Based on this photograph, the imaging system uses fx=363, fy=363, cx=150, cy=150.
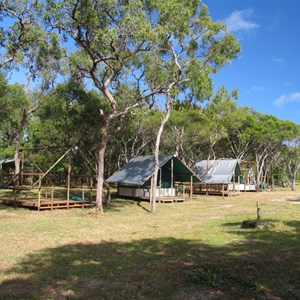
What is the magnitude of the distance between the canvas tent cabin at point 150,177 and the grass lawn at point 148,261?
11.7m

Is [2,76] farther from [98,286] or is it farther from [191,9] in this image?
[98,286]

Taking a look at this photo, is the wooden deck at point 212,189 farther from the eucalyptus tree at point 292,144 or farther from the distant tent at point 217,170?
the eucalyptus tree at point 292,144

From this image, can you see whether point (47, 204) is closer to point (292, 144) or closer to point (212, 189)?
point (212, 189)

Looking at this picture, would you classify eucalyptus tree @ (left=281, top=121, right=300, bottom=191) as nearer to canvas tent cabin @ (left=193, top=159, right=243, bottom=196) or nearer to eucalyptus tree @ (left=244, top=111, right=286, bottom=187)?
eucalyptus tree @ (left=244, top=111, right=286, bottom=187)

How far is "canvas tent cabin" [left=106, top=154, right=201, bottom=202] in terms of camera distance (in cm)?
2573

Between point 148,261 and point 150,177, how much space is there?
56.9ft

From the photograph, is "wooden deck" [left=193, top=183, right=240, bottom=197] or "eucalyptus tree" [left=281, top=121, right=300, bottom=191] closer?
"wooden deck" [left=193, top=183, right=240, bottom=197]

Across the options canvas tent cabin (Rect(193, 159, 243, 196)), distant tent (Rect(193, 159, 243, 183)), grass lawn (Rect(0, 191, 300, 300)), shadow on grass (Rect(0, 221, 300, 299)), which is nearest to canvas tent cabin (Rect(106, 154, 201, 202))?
canvas tent cabin (Rect(193, 159, 243, 196))

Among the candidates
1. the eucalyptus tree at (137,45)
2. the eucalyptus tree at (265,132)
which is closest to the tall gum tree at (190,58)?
the eucalyptus tree at (137,45)

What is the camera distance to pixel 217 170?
3844 cm

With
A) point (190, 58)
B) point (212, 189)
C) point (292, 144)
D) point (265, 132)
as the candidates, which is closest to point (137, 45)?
point (190, 58)

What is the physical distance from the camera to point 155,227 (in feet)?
44.3

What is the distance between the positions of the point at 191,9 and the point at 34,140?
30.6 m

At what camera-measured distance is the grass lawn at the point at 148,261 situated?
5.97 meters
